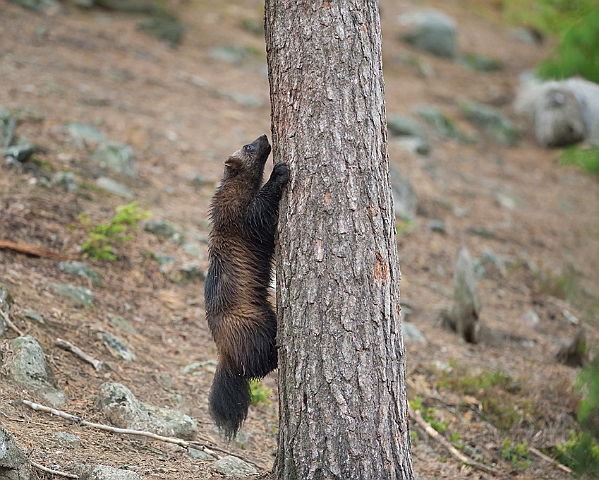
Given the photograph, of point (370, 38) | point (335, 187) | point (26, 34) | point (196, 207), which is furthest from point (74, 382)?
point (26, 34)

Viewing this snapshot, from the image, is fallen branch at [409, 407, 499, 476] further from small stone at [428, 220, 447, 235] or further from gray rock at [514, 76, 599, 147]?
gray rock at [514, 76, 599, 147]

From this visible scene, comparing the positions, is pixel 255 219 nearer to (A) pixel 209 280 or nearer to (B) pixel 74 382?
(A) pixel 209 280

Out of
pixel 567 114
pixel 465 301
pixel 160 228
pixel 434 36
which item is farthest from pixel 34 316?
pixel 434 36

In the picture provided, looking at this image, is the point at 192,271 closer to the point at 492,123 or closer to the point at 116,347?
the point at 116,347

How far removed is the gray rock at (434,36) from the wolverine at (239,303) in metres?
15.9

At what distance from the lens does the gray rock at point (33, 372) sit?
4.86 metres

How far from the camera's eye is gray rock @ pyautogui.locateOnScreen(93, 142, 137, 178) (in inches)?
354

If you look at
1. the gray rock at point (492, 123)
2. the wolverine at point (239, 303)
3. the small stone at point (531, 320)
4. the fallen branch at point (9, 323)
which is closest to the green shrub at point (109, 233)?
the fallen branch at point (9, 323)

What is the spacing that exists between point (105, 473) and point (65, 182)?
186 inches

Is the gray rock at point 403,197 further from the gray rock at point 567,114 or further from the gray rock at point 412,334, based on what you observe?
the gray rock at point 567,114

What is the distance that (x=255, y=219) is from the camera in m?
4.54

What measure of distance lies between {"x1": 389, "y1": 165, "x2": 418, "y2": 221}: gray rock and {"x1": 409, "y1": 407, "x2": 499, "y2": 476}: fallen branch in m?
5.00

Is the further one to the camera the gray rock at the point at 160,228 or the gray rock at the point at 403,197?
the gray rock at the point at 403,197

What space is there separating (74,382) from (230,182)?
6.17 ft
